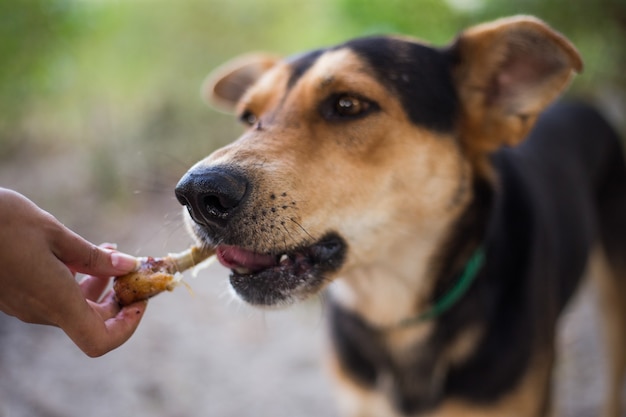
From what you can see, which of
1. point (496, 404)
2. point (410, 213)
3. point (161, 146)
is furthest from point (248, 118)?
point (161, 146)

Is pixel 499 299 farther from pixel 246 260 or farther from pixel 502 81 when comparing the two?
pixel 246 260

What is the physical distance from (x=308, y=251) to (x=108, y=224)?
4049 millimetres

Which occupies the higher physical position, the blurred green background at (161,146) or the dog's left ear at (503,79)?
the dog's left ear at (503,79)

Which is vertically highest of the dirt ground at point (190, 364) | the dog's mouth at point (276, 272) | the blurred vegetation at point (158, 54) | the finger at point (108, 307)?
the finger at point (108, 307)

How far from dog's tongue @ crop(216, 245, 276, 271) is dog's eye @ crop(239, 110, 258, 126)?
842 mm

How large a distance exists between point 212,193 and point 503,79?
1.53 metres

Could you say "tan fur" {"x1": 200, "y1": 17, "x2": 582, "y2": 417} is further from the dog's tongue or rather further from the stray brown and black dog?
the dog's tongue

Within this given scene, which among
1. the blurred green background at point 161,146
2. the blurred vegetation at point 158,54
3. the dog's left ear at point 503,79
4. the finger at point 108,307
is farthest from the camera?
the blurred vegetation at point 158,54

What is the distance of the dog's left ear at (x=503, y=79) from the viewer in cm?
239

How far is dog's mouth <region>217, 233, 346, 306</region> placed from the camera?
6.38 feet

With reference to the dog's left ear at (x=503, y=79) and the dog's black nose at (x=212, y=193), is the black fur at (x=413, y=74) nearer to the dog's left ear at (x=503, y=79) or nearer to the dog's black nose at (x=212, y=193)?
the dog's left ear at (x=503, y=79)

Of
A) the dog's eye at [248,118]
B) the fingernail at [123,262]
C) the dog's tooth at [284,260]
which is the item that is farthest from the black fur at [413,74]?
the fingernail at [123,262]

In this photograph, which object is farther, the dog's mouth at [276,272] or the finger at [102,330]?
the dog's mouth at [276,272]

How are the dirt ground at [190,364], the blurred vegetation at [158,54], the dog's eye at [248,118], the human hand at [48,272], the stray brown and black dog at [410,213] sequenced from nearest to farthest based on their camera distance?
1. the human hand at [48,272]
2. the stray brown and black dog at [410,213]
3. the dog's eye at [248,118]
4. the dirt ground at [190,364]
5. the blurred vegetation at [158,54]
